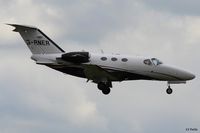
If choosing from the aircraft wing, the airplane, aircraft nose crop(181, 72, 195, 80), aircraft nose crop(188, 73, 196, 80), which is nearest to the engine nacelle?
the airplane

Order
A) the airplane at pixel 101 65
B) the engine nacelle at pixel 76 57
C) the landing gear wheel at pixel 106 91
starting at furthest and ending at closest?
the landing gear wheel at pixel 106 91
the airplane at pixel 101 65
the engine nacelle at pixel 76 57

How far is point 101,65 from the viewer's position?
51.1 metres

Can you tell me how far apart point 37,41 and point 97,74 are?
655 cm

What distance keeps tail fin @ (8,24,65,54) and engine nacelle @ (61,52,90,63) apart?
2.86m

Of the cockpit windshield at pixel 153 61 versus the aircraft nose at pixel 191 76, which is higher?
the cockpit windshield at pixel 153 61

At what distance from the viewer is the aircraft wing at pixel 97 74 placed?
5016 cm

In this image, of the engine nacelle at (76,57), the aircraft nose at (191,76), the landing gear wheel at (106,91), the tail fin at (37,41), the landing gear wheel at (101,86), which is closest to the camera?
the engine nacelle at (76,57)

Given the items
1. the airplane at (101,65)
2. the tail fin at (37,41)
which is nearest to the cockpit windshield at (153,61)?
the airplane at (101,65)

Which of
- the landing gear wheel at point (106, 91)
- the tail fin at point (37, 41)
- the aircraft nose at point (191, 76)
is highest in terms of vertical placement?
the tail fin at point (37, 41)

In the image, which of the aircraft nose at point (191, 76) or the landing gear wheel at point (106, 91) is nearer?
the landing gear wheel at point (106, 91)

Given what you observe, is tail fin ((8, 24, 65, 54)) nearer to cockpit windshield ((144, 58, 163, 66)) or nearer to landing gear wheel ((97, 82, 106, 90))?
landing gear wheel ((97, 82, 106, 90))

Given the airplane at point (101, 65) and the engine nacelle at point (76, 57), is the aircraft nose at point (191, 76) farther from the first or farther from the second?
the engine nacelle at point (76, 57)

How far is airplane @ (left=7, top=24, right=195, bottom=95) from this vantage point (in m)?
50.7

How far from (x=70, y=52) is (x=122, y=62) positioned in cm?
456
